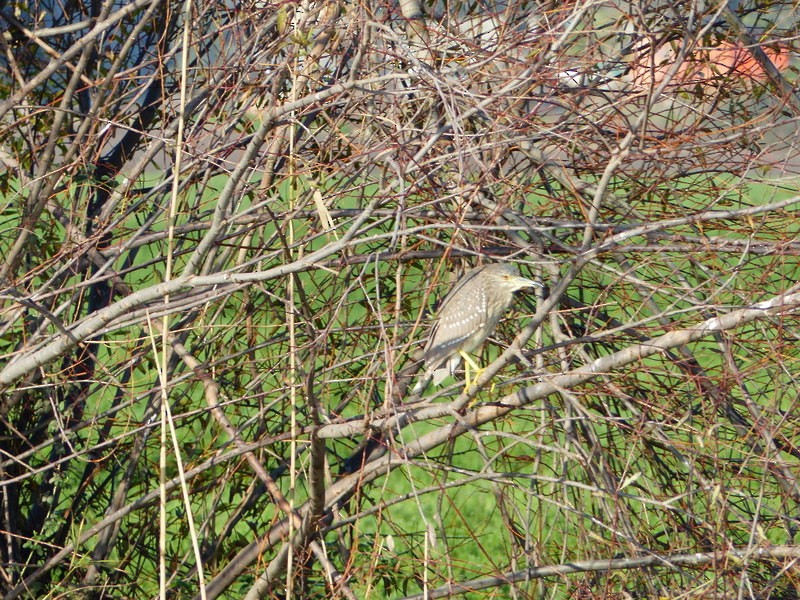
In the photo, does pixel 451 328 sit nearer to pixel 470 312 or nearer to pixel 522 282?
pixel 470 312

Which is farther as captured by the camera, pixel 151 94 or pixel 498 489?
pixel 151 94

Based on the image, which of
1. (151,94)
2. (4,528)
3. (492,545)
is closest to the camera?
(4,528)

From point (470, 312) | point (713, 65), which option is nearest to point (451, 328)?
point (470, 312)

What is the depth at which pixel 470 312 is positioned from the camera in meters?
3.47

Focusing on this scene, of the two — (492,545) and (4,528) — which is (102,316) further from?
(492,545)

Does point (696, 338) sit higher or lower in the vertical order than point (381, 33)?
lower

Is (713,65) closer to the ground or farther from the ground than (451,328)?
farther from the ground

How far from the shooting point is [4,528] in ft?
12.0

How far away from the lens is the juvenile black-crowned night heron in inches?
136

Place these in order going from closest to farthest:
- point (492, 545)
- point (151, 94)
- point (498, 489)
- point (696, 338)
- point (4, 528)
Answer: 1. point (696, 338)
2. point (498, 489)
3. point (4, 528)
4. point (151, 94)
5. point (492, 545)

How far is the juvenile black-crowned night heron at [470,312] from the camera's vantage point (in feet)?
11.3

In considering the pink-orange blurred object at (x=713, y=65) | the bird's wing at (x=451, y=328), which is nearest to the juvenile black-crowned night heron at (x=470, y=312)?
the bird's wing at (x=451, y=328)

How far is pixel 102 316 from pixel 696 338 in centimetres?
154

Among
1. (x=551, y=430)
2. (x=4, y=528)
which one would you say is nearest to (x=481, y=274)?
(x=551, y=430)
